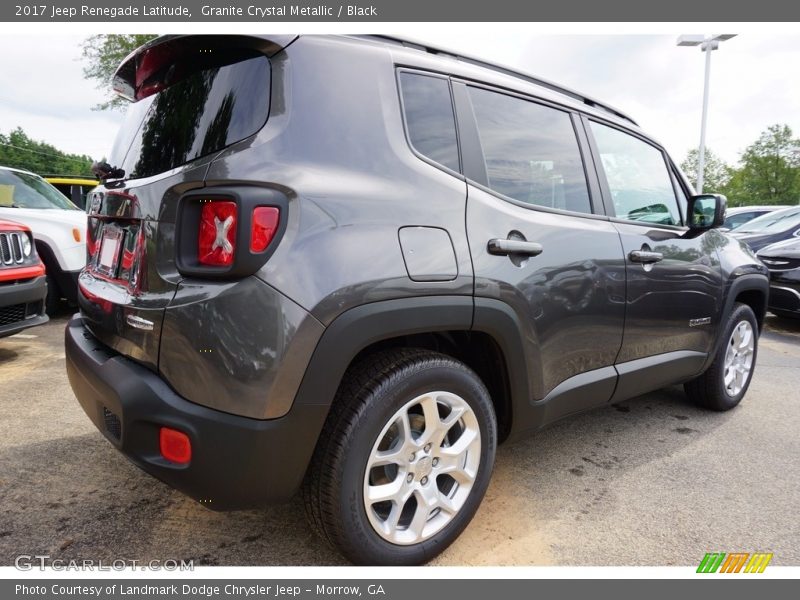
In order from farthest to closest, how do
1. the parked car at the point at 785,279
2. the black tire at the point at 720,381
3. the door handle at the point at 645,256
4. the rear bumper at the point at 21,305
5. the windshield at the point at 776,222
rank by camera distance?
the windshield at the point at 776,222 → the parked car at the point at 785,279 → the rear bumper at the point at 21,305 → the black tire at the point at 720,381 → the door handle at the point at 645,256

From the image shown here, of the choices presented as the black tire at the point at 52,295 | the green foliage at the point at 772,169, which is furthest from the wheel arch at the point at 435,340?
the green foliage at the point at 772,169

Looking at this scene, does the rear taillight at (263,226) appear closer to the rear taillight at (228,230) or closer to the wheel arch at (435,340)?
the rear taillight at (228,230)

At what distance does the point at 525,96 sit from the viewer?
95.3 inches

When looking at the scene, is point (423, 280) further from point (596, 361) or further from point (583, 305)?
point (596, 361)

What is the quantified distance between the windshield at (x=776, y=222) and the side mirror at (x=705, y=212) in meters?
6.14

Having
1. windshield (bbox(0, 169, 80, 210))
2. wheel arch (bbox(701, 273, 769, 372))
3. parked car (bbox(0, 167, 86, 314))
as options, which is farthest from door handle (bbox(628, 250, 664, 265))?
windshield (bbox(0, 169, 80, 210))

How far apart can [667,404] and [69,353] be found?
372 cm

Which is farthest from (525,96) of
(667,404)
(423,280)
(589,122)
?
(667,404)

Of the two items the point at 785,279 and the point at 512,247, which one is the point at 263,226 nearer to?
the point at 512,247

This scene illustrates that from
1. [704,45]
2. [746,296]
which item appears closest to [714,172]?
[704,45]

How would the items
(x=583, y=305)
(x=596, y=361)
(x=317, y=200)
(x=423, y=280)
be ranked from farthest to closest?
(x=596, y=361), (x=583, y=305), (x=423, y=280), (x=317, y=200)

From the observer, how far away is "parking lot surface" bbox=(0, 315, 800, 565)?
205 cm

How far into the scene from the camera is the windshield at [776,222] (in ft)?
26.7

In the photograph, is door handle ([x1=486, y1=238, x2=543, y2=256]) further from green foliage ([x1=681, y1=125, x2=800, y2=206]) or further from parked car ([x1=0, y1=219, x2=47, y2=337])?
green foliage ([x1=681, y1=125, x2=800, y2=206])
